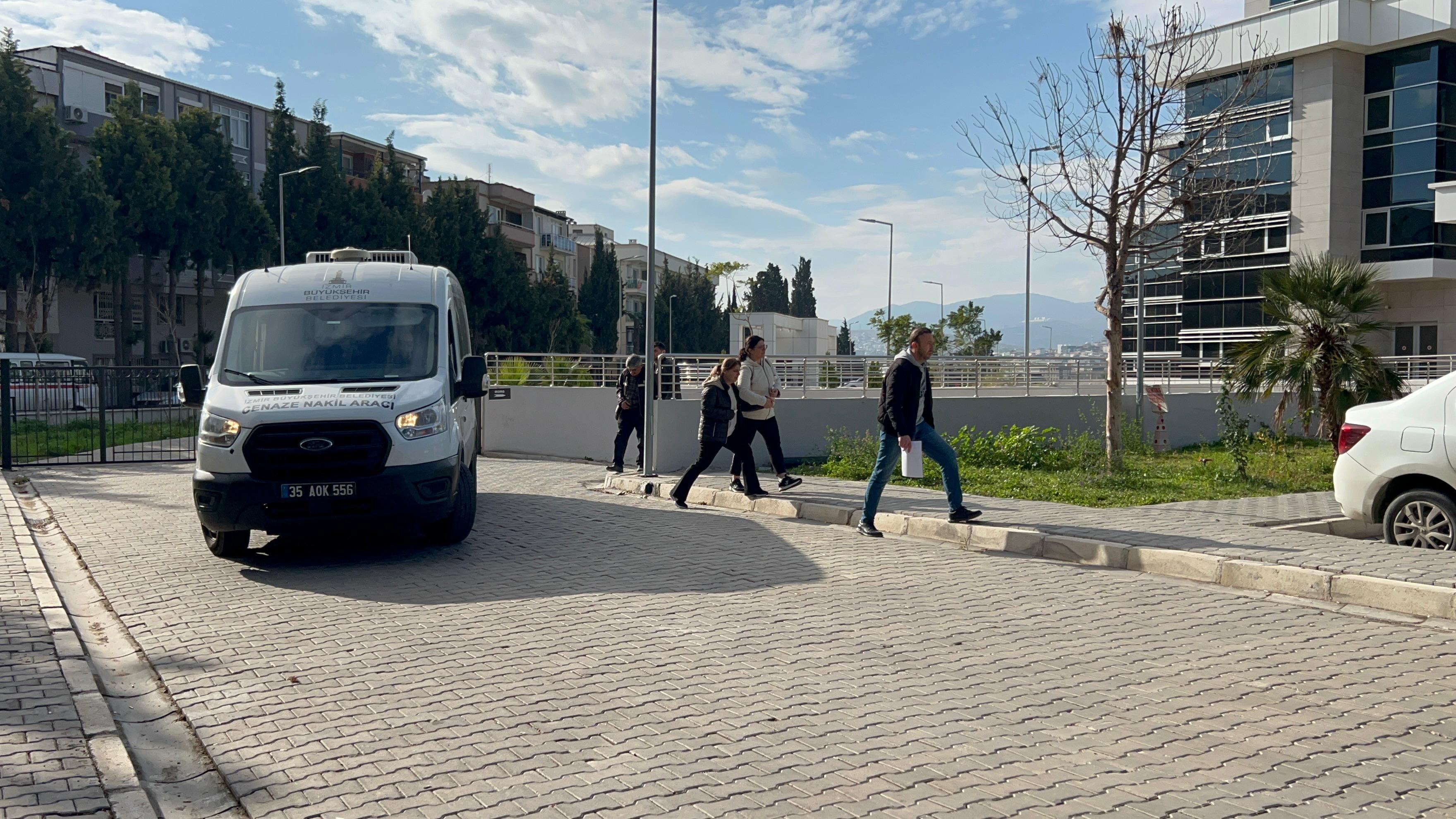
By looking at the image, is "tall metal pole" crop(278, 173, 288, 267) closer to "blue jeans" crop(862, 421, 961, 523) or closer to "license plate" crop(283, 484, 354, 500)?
"license plate" crop(283, 484, 354, 500)

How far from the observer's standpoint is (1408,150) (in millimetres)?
41656

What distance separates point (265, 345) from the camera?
32.4 ft

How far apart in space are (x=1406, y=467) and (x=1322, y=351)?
780 cm

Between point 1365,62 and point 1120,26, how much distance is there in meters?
34.1

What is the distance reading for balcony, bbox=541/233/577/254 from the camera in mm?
84750

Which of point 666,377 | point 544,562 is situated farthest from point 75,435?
A: point 544,562

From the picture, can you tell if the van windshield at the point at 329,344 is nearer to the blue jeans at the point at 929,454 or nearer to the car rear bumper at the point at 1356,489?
the blue jeans at the point at 929,454

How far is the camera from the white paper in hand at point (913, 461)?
32.9 feet

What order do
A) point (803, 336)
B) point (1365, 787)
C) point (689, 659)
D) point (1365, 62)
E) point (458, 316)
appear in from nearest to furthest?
point (1365, 787)
point (689, 659)
point (458, 316)
point (1365, 62)
point (803, 336)

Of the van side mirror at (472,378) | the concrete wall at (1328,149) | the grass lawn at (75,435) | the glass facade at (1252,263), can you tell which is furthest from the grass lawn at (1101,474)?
the concrete wall at (1328,149)

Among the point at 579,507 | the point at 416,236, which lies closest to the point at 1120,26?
the point at 579,507

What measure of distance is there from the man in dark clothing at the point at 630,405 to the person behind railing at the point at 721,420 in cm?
357

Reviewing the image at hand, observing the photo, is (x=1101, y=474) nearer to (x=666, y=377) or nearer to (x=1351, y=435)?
(x=1351, y=435)

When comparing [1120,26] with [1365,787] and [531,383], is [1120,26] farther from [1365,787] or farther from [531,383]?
[1365,787]
